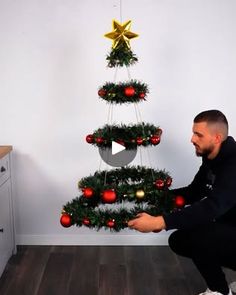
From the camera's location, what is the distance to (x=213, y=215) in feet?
5.85

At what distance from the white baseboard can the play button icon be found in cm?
106

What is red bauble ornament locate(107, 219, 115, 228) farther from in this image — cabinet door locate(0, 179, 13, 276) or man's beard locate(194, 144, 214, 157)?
cabinet door locate(0, 179, 13, 276)

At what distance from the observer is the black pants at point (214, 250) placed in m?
1.92

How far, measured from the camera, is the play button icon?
6.05 ft

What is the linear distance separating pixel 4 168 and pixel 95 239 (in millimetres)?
877

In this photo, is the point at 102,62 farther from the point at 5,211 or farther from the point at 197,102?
the point at 5,211

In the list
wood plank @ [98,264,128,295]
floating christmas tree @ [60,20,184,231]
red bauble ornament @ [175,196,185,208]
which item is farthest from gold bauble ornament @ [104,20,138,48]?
wood plank @ [98,264,128,295]

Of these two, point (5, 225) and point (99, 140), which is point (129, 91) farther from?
point (5, 225)

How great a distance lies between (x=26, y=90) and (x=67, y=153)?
529mm

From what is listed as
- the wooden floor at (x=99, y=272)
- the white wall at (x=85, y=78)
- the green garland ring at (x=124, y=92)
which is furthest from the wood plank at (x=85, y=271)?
the green garland ring at (x=124, y=92)

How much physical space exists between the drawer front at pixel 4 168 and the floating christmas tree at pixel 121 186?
754 millimetres

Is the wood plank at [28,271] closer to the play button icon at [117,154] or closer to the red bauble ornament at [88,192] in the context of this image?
the red bauble ornament at [88,192]

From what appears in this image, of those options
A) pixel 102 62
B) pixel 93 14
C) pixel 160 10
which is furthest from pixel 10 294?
pixel 160 10

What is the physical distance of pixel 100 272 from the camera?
242cm
